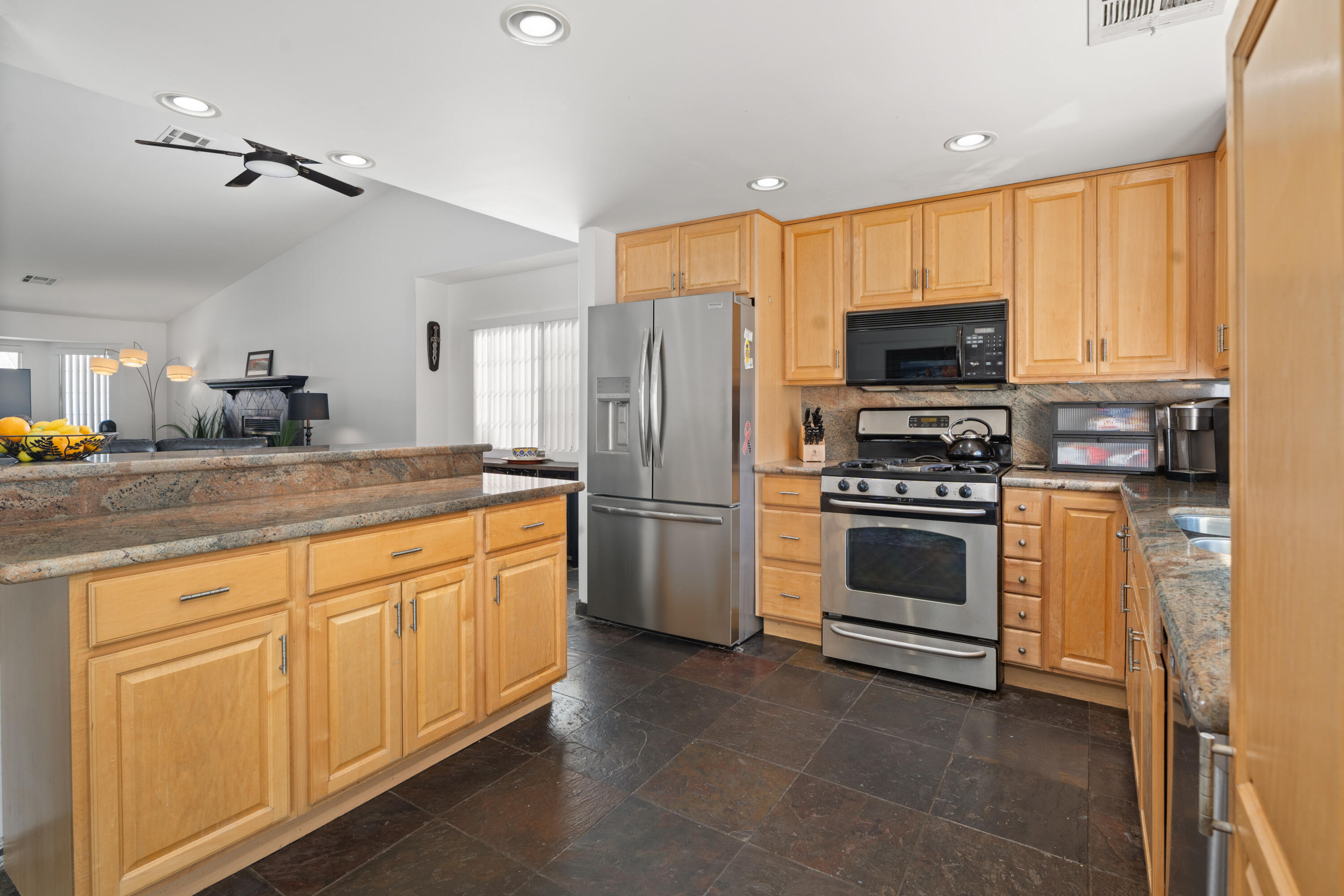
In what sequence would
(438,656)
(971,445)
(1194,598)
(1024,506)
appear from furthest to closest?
1. (971,445)
2. (1024,506)
3. (438,656)
4. (1194,598)

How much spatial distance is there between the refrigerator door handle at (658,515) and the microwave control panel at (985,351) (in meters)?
1.43

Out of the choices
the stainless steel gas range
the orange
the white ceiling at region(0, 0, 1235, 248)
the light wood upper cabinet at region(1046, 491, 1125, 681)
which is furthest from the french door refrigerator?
the orange

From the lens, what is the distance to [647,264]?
3.98 m

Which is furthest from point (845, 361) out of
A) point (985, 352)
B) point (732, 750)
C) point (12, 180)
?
point (12, 180)

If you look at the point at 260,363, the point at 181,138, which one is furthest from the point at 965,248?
the point at 260,363

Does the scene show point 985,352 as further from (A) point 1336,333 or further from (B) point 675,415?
(A) point 1336,333

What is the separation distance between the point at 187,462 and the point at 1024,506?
3.14m

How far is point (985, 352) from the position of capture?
329 cm

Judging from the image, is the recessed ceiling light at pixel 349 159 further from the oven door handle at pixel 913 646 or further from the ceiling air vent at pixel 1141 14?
the oven door handle at pixel 913 646

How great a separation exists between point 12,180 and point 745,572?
22.5 feet

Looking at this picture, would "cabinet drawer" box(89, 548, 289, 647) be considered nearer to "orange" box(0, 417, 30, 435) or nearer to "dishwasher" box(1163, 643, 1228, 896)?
"orange" box(0, 417, 30, 435)

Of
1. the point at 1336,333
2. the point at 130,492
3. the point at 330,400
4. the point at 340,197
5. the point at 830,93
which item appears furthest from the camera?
the point at 330,400

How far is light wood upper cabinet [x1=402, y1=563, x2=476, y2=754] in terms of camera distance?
7.04 ft

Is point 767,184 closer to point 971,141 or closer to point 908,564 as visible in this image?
point 971,141
